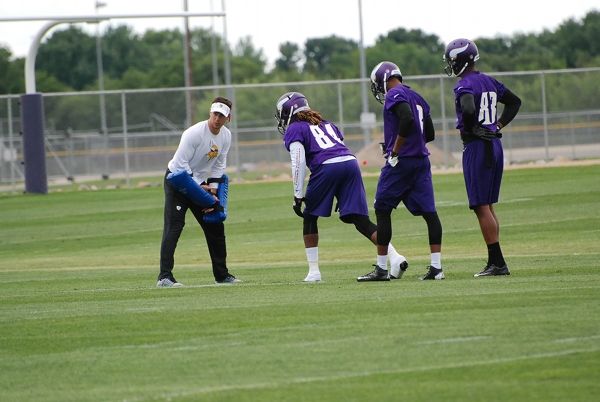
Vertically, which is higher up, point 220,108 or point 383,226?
point 220,108

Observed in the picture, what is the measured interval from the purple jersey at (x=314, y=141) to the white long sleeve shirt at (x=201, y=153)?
0.97 meters

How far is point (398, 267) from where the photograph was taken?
1239cm

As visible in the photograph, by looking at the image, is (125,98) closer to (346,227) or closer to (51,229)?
(51,229)

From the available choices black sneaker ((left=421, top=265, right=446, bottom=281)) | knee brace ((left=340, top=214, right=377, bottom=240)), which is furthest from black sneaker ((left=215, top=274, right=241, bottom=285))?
black sneaker ((left=421, top=265, right=446, bottom=281))

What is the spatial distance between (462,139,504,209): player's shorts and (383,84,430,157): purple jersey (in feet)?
1.47

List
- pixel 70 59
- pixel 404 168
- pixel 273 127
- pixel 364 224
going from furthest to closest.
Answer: pixel 70 59
pixel 273 127
pixel 364 224
pixel 404 168

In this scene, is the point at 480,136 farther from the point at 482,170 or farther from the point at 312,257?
the point at 312,257

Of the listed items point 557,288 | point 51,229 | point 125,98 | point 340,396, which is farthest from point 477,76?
point 125,98

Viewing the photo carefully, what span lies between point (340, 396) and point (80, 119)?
113 ft

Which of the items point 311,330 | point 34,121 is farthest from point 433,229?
point 34,121

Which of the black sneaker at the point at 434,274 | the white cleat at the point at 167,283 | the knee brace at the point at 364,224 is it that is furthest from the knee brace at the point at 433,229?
the white cleat at the point at 167,283

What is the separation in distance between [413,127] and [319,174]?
43.9 inches

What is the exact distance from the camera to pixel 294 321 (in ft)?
31.2

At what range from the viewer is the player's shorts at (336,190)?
12.6 metres
